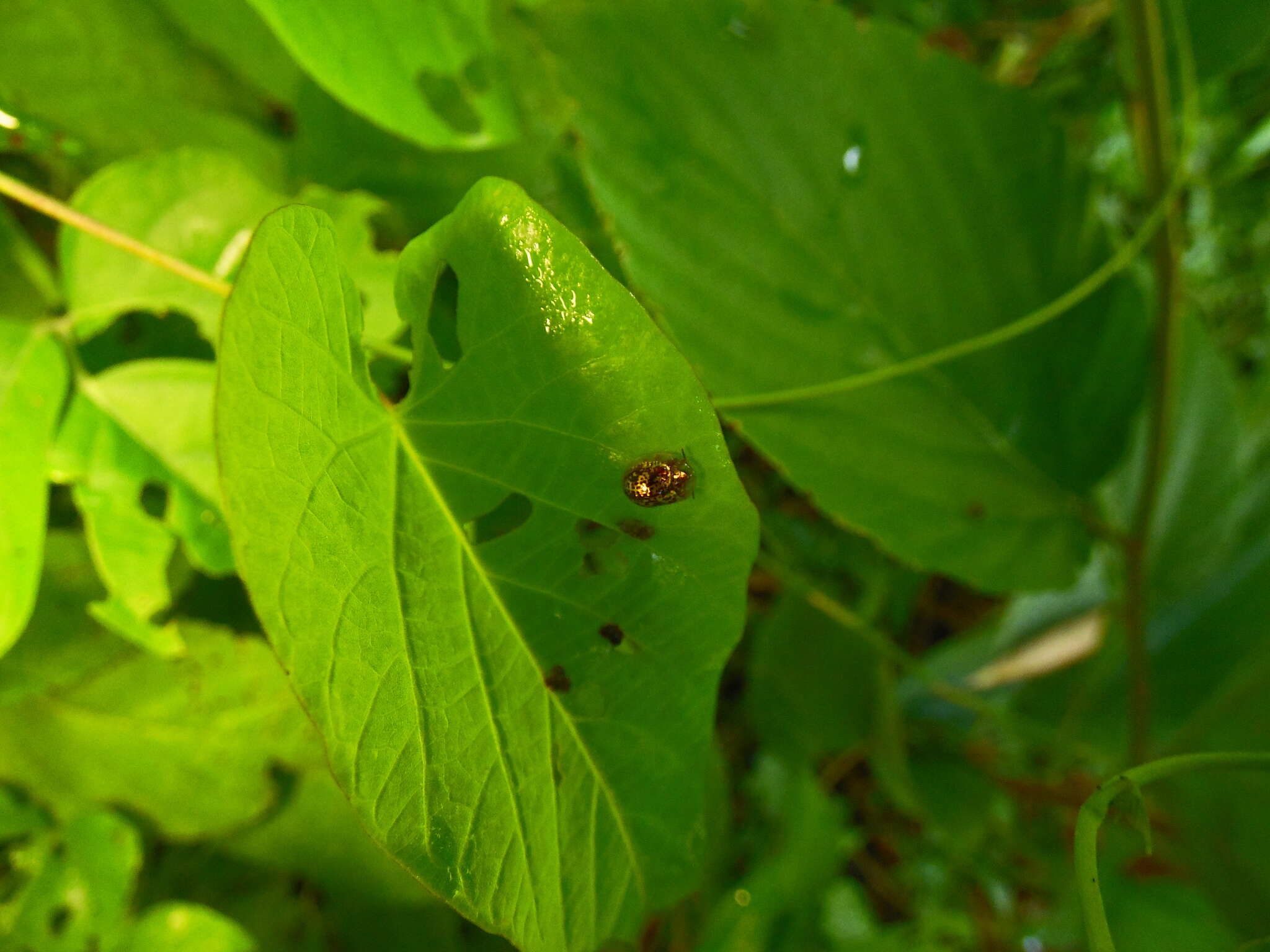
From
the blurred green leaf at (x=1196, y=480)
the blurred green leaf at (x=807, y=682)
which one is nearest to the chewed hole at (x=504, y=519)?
the blurred green leaf at (x=807, y=682)

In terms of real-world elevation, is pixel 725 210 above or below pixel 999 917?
above

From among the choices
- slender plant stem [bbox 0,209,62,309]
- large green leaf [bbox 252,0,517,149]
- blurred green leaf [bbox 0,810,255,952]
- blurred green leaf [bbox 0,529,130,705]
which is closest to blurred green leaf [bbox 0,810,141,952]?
blurred green leaf [bbox 0,810,255,952]

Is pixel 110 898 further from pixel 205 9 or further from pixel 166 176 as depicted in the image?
pixel 205 9

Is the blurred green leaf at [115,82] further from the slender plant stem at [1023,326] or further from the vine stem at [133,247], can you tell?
the slender plant stem at [1023,326]

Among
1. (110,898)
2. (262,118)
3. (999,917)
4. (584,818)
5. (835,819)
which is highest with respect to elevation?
(262,118)

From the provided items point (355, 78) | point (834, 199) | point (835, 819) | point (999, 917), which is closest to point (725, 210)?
point (834, 199)

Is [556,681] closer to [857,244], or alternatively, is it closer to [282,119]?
[857,244]

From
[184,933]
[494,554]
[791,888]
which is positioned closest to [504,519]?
[494,554]
